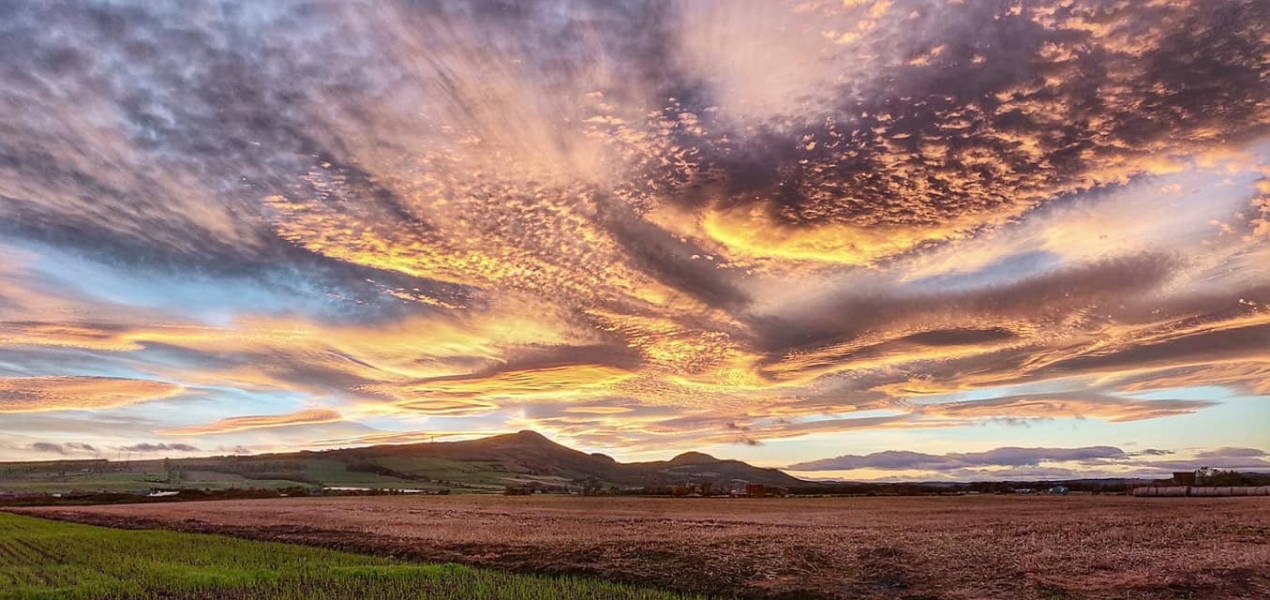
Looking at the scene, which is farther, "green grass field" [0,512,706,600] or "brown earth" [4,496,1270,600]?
"green grass field" [0,512,706,600]

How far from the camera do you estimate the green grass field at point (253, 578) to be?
947 inches

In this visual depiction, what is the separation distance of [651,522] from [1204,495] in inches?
4463

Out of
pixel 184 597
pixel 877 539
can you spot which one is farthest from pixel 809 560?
pixel 184 597

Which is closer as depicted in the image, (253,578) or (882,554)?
(253,578)

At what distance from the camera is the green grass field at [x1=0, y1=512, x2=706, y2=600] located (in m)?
24.1

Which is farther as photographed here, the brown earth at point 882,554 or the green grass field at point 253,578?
the green grass field at point 253,578

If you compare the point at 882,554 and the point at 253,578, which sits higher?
the point at 882,554

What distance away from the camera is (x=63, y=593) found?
81.9ft

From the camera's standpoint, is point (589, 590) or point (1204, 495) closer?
point (589, 590)

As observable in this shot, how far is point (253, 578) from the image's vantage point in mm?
27688

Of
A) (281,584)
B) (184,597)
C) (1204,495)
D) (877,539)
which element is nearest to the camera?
(184,597)

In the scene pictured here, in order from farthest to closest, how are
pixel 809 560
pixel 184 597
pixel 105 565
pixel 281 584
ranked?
pixel 105 565 < pixel 809 560 < pixel 281 584 < pixel 184 597

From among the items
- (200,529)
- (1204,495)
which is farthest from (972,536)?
(1204,495)

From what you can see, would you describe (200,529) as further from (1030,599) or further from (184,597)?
(1030,599)
